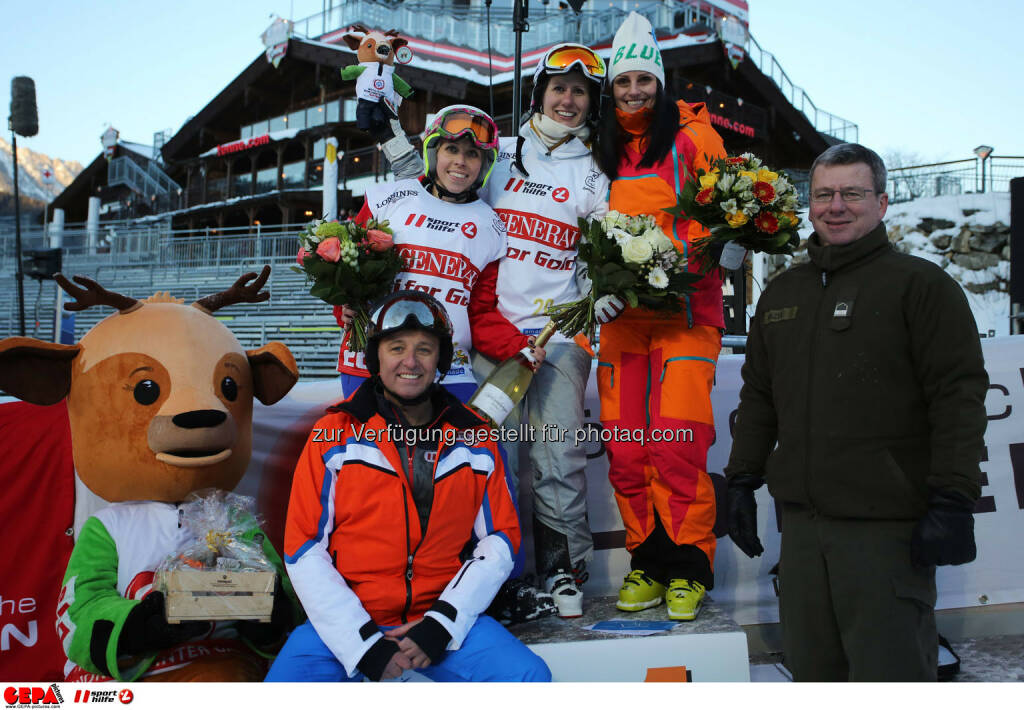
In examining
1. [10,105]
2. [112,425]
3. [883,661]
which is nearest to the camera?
[883,661]

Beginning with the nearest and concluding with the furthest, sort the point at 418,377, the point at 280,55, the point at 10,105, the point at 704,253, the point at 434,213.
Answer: the point at 418,377 < the point at 704,253 < the point at 434,213 < the point at 10,105 < the point at 280,55

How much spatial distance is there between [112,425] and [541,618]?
6.64ft

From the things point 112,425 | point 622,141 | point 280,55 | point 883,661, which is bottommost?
point 883,661

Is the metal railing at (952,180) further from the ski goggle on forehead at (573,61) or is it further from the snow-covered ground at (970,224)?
the ski goggle on forehead at (573,61)

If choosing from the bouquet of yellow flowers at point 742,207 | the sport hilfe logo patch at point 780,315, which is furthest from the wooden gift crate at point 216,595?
the bouquet of yellow flowers at point 742,207

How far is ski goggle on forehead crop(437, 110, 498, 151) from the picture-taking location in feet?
12.3

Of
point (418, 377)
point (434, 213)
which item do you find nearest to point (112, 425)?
point (418, 377)

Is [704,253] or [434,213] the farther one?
[434,213]

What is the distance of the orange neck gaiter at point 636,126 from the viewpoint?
381 centimetres

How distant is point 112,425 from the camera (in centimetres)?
334

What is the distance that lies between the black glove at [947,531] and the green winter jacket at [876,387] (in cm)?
4

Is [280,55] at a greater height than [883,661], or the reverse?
[280,55]

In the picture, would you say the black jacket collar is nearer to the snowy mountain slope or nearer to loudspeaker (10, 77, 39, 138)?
loudspeaker (10, 77, 39, 138)

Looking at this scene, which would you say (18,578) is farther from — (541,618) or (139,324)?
(541,618)
